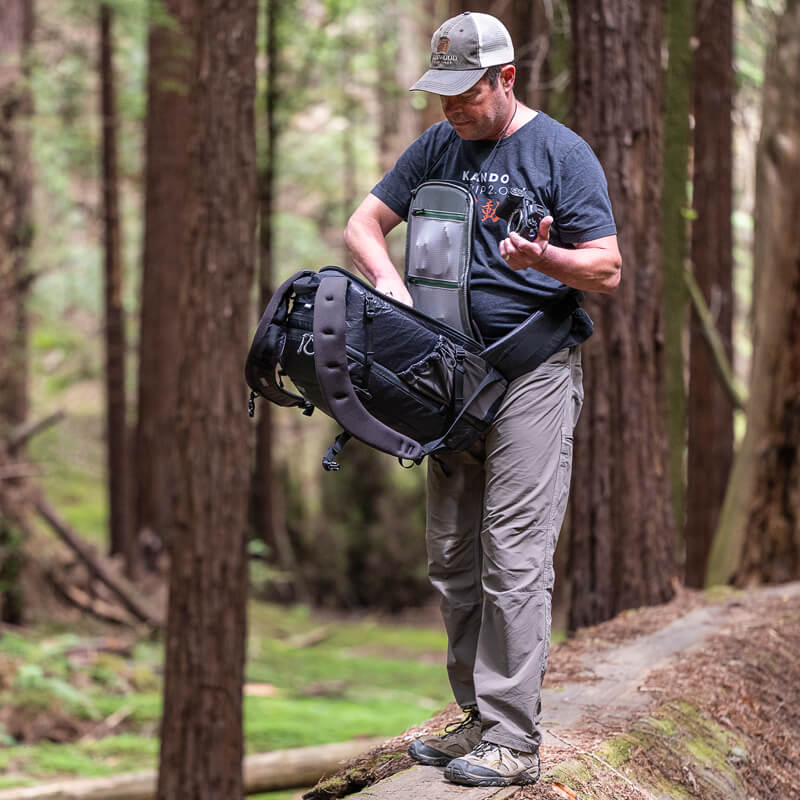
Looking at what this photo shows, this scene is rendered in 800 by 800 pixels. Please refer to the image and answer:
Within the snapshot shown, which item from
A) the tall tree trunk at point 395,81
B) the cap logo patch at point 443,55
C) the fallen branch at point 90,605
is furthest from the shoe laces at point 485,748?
the tall tree trunk at point 395,81

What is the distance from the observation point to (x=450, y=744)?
4.26 m

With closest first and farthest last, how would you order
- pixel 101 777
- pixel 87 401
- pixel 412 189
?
pixel 412 189 → pixel 101 777 → pixel 87 401

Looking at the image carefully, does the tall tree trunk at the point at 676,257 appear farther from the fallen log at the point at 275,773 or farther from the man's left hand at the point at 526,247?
the man's left hand at the point at 526,247

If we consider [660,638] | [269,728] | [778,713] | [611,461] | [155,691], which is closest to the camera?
[778,713]

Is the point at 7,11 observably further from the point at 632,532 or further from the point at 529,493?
the point at 529,493

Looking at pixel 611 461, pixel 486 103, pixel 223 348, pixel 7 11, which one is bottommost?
pixel 611 461

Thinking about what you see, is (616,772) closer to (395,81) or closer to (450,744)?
(450,744)

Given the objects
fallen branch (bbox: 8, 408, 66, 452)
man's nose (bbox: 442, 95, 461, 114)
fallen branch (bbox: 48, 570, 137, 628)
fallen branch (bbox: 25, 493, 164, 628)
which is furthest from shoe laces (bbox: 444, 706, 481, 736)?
fallen branch (bbox: 48, 570, 137, 628)

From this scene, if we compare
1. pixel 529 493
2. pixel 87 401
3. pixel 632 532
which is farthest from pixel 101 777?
pixel 87 401

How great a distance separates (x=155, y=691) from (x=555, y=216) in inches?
357

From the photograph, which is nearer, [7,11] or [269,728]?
[269,728]

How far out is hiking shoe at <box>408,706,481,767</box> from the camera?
4.23m

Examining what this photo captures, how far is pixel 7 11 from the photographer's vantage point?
13000mm

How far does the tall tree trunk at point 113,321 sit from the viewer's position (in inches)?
723
